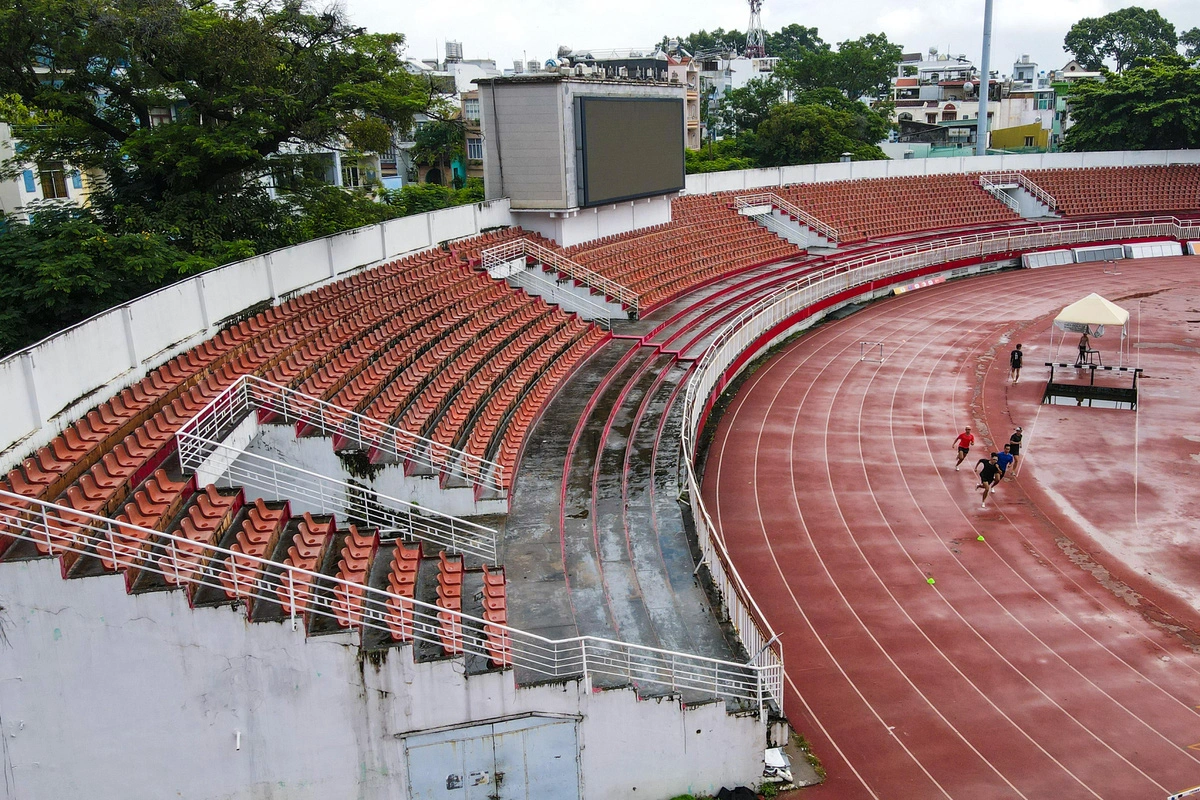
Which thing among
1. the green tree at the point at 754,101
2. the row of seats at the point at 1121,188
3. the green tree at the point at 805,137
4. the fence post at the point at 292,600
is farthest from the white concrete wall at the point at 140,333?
the green tree at the point at 754,101

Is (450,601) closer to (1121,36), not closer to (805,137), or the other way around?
(805,137)

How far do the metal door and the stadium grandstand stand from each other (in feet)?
0.10

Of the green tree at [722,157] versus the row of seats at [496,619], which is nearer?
the row of seats at [496,619]

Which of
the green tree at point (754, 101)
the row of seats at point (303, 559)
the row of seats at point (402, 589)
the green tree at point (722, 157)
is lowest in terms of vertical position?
the row of seats at point (402, 589)

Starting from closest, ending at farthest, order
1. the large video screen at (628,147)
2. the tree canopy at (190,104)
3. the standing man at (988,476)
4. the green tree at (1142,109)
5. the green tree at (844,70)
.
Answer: the standing man at (988,476) → the tree canopy at (190,104) → the large video screen at (628,147) → the green tree at (1142,109) → the green tree at (844,70)

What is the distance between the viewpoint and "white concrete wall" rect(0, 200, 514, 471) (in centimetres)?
1088

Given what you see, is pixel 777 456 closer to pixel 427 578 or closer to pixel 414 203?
pixel 427 578

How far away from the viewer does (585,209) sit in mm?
29969

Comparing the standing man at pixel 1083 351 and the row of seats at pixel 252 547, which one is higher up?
the row of seats at pixel 252 547

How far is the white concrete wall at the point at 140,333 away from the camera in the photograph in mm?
10875

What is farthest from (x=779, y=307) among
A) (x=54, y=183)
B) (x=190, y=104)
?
(x=54, y=183)

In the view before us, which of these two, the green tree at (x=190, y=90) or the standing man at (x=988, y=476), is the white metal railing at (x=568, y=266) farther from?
the standing man at (x=988, y=476)

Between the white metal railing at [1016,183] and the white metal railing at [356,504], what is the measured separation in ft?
146

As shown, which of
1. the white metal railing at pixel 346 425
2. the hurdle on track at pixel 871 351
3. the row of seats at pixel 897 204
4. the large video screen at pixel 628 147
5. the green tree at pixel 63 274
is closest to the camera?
the white metal railing at pixel 346 425
